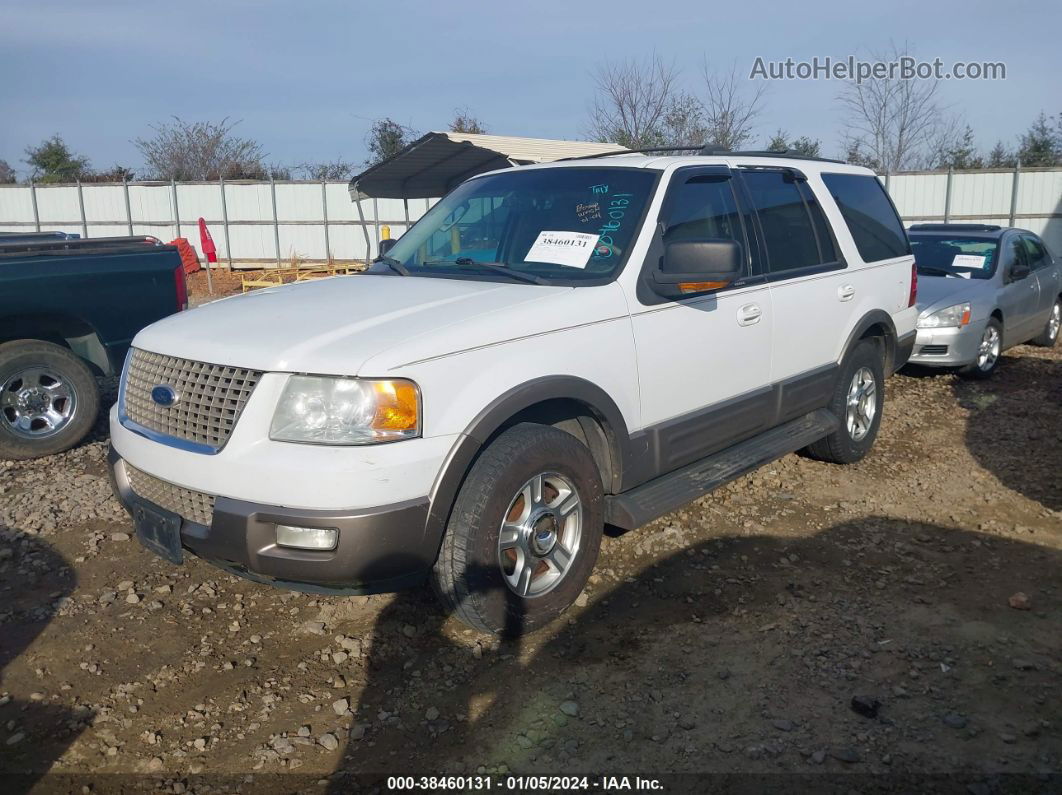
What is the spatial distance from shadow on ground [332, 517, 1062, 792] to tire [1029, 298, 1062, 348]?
24.7ft

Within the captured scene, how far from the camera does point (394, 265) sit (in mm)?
4613

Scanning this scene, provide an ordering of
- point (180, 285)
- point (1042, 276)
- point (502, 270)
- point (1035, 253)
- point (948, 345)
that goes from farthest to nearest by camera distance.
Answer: point (1035, 253)
point (1042, 276)
point (948, 345)
point (180, 285)
point (502, 270)

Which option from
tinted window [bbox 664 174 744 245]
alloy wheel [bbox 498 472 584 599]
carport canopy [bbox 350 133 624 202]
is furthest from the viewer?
carport canopy [bbox 350 133 624 202]

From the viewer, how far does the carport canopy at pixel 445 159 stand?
1177cm

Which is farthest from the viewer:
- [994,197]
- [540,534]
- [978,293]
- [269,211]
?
[269,211]

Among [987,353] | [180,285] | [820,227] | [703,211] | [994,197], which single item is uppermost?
[994,197]

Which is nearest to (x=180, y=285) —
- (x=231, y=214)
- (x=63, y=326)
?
(x=63, y=326)

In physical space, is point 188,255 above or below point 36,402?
above

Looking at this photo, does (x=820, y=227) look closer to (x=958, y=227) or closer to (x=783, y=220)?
(x=783, y=220)

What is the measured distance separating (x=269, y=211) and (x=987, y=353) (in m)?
20.6

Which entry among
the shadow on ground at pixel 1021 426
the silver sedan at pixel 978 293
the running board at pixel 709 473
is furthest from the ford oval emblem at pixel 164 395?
the silver sedan at pixel 978 293

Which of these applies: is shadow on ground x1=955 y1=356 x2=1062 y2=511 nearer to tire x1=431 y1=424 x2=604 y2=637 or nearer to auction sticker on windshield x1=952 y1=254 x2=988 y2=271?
auction sticker on windshield x1=952 y1=254 x2=988 y2=271

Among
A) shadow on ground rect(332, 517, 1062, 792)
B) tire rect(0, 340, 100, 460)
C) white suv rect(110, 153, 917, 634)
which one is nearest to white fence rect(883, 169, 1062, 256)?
white suv rect(110, 153, 917, 634)

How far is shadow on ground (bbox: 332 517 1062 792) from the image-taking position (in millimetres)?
2848
